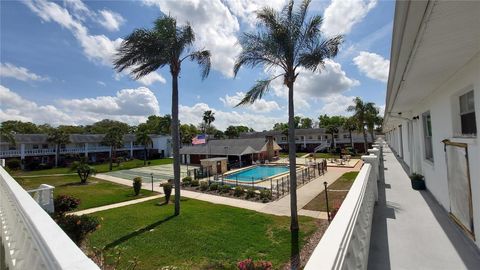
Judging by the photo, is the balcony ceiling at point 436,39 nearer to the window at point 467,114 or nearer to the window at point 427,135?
the window at point 467,114

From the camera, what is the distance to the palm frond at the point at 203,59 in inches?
595

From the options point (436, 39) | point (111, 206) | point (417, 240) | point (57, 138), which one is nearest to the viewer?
point (436, 39)

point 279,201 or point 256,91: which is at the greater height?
point 256,91

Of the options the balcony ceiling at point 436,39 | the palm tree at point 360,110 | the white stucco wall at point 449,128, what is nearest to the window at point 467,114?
the white stucco wall at point 449,128

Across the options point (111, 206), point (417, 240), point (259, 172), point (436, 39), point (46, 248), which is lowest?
point (111, 206)

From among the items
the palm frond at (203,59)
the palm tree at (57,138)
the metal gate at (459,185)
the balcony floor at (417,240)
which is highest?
the palm frond at (203,59)

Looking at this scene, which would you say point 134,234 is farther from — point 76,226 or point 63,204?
point 76,226

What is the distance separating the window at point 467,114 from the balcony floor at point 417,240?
2093 mm

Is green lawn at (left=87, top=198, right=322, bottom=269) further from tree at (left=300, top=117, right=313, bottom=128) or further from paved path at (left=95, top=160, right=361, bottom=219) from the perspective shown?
tree at (left=300, top=117, right=313, bottom=128)

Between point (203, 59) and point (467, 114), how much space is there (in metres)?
12.9

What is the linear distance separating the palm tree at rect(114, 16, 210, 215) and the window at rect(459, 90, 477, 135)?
12468 mm

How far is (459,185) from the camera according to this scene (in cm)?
536

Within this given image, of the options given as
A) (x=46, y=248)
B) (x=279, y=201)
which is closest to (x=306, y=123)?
(x=279, y=201)

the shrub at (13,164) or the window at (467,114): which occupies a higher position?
the window at (467,114)
